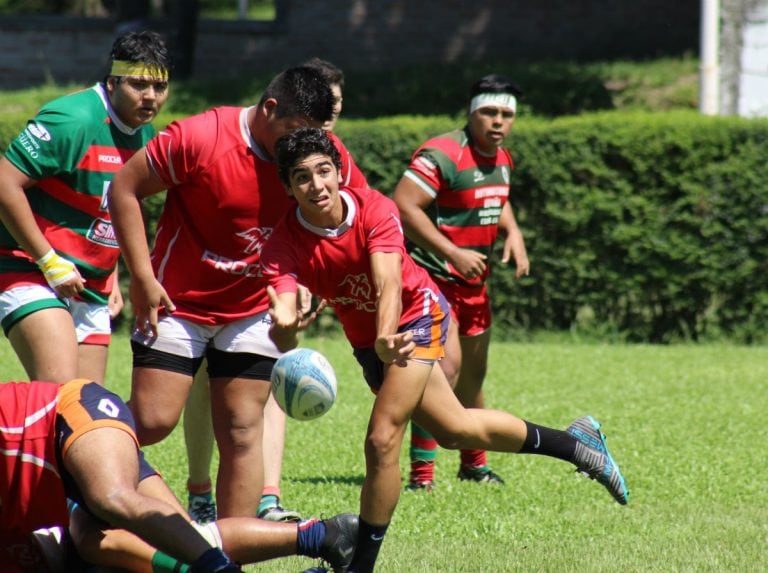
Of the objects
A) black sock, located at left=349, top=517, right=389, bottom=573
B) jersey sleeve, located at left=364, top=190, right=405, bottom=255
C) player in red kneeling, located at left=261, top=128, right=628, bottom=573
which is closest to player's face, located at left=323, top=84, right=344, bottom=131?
player in red kneeling, located at left=261, top=128, right=628, bottom=573

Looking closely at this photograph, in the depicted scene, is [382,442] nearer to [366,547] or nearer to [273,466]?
[366,547]

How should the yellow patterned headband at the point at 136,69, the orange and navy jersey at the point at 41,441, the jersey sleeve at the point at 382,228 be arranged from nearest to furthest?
1. the orange and navy jersey at the point at 41,441
2. the jersey sleeve at the point at 382,228
3. the yellow patterned headband at the point at 136,69

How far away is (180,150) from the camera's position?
5051mm

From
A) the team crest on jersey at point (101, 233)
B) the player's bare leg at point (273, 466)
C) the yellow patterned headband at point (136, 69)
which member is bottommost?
the player's bare leg at point (273, 466)

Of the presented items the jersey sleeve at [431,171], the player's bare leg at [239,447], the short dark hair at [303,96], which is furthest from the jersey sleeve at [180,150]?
the jersey sleeve at [431,171]

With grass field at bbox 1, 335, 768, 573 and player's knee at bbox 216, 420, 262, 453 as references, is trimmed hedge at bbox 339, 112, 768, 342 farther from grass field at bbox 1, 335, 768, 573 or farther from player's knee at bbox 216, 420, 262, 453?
player's knee at bbox 216, 420, 262, 453

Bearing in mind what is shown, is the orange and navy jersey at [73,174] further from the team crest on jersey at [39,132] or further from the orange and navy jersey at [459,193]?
the orange and navy jersey at [459,193]

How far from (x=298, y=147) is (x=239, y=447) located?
4.42ft

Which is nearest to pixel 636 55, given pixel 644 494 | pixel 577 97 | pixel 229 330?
pixel 577 97

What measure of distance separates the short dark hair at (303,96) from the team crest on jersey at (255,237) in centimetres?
51

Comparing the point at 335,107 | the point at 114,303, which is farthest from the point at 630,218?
the point at 335,107

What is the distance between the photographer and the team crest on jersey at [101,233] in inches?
221

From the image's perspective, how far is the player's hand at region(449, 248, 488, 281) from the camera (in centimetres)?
659

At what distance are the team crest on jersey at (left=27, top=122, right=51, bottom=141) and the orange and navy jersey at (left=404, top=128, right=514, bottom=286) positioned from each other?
2256mm
